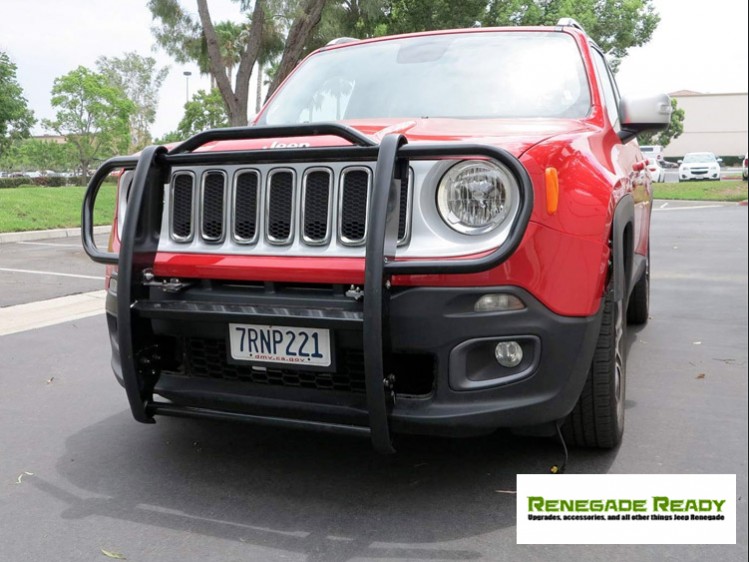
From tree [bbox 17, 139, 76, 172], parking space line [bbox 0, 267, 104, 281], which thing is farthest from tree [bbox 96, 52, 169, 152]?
parking space line [bbox 0, 267, 104, 281]

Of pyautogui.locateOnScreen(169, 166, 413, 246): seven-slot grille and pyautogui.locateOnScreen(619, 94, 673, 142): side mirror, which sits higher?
pyautogui.locateOnScreen(619, 94, 673, 142): side mirror

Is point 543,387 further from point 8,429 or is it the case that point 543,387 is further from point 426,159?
point 8,429

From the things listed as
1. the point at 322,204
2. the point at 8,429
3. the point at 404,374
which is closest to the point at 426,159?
the point at 322,204

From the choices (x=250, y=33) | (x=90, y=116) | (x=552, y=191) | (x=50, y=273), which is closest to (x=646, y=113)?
(x=552, y=191)

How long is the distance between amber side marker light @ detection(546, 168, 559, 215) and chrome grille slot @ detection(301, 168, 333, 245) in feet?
2.52

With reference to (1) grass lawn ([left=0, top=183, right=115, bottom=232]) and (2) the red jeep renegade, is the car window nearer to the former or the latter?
(2) the red jeep renegade

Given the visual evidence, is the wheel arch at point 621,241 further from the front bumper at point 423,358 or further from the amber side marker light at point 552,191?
the amber side marker light at point 552,191

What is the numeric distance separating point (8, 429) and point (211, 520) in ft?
5.39

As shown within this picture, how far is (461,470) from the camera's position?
131 inches

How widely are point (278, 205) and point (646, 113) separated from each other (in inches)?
75.4

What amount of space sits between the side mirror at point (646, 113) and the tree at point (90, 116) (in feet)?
144

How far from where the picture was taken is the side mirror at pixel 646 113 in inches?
151

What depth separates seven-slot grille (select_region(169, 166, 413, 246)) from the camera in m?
2.87

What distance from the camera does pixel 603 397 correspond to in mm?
3229
